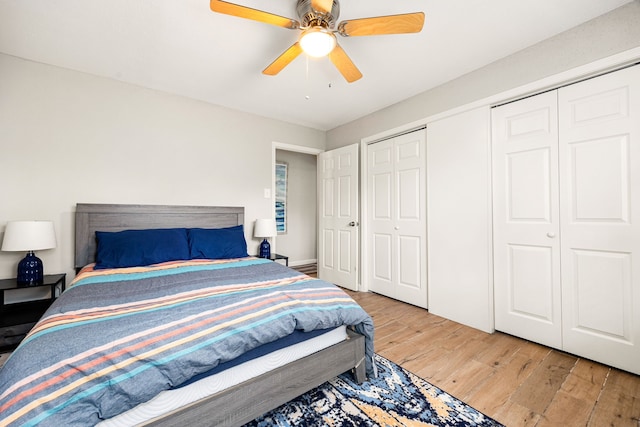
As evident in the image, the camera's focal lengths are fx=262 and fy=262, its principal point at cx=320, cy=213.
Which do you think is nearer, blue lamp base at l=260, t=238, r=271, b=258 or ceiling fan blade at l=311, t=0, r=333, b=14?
ceiling fan blade at l=311, t=0, r=333, b=14

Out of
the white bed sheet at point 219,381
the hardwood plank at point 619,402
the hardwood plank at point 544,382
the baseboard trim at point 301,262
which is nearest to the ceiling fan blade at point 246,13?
the white bed sheet at point 219,381

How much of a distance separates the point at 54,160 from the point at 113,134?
532mm

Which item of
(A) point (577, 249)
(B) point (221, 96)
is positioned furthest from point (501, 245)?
(B) point (221, 96)

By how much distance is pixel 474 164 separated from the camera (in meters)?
2.51

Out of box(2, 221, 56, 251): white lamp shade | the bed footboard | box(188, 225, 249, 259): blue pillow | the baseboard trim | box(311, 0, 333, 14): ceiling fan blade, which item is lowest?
the baseboard trim

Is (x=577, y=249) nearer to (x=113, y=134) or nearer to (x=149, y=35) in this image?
(x=149, y=35)

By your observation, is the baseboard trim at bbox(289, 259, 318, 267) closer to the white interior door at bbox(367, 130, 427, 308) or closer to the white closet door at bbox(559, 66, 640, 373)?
the white interior door at bbox(367, 130, 427, 308)

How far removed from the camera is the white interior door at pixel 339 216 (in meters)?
3.72

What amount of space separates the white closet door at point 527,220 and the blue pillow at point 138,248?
3.02 m

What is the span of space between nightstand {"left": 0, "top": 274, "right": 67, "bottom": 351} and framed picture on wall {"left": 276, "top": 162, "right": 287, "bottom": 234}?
10.5 ft

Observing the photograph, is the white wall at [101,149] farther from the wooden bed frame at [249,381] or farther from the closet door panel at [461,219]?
the closet door panel at [461,219]

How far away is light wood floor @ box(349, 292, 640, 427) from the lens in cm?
144

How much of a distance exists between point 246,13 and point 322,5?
439 millimetres

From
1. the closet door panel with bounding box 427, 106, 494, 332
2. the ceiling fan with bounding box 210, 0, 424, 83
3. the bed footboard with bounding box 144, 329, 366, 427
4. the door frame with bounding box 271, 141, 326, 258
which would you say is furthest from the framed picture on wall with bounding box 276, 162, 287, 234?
the bed footboard with bounding box 144, 329, 366, 427
